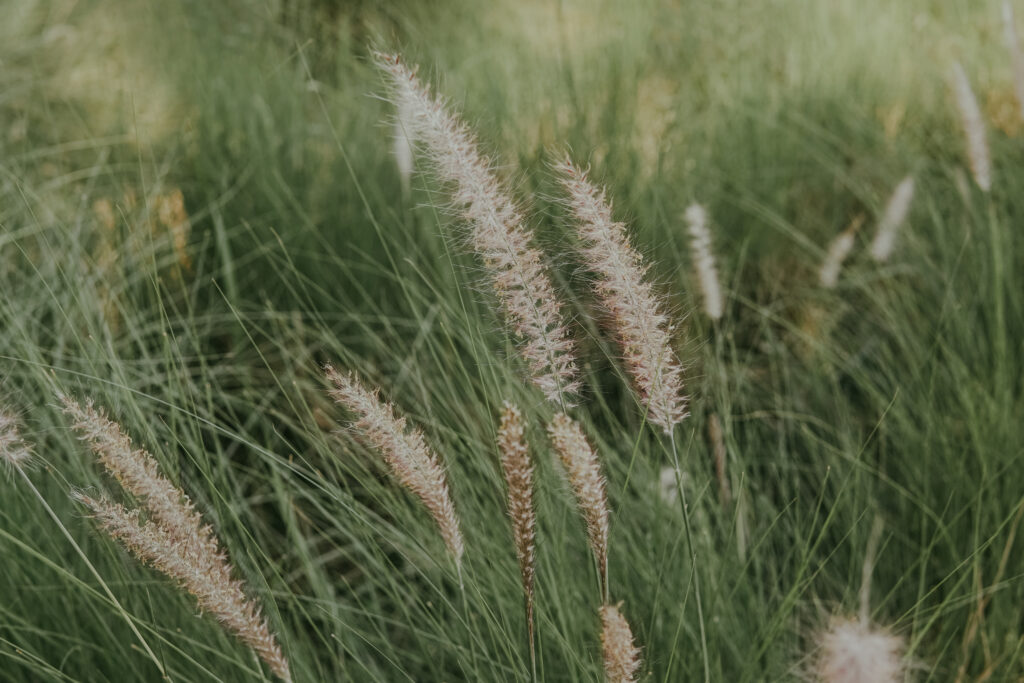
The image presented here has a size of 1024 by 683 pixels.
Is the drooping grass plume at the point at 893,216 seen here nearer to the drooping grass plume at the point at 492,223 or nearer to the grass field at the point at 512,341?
the grass field at the point at 512,341

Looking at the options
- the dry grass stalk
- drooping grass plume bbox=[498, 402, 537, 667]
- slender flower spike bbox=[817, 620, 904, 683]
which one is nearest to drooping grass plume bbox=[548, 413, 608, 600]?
drooping grass plume bbox=[498, 402, 537, 667]

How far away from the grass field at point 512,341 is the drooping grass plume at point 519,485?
0.31 feet

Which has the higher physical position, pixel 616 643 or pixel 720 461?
pixel 616 643

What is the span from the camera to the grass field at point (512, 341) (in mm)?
1228

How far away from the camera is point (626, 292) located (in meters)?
0.85

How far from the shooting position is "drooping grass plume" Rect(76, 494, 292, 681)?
83 cm

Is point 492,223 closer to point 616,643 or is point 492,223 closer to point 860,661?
point 616,643

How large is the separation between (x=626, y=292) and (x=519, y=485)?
0.21 m

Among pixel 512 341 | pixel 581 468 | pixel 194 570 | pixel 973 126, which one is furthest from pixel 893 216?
pixel 194 570

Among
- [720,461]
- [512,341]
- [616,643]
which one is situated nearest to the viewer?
[616,643]

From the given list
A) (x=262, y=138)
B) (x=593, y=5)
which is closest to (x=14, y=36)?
(x=262, y=138)

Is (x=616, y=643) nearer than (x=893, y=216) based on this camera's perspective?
Yes

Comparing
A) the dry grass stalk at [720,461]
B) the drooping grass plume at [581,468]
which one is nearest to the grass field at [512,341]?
the dry grass stalk at [720,461]

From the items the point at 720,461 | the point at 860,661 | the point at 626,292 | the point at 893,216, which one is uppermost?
the point at 626,292
